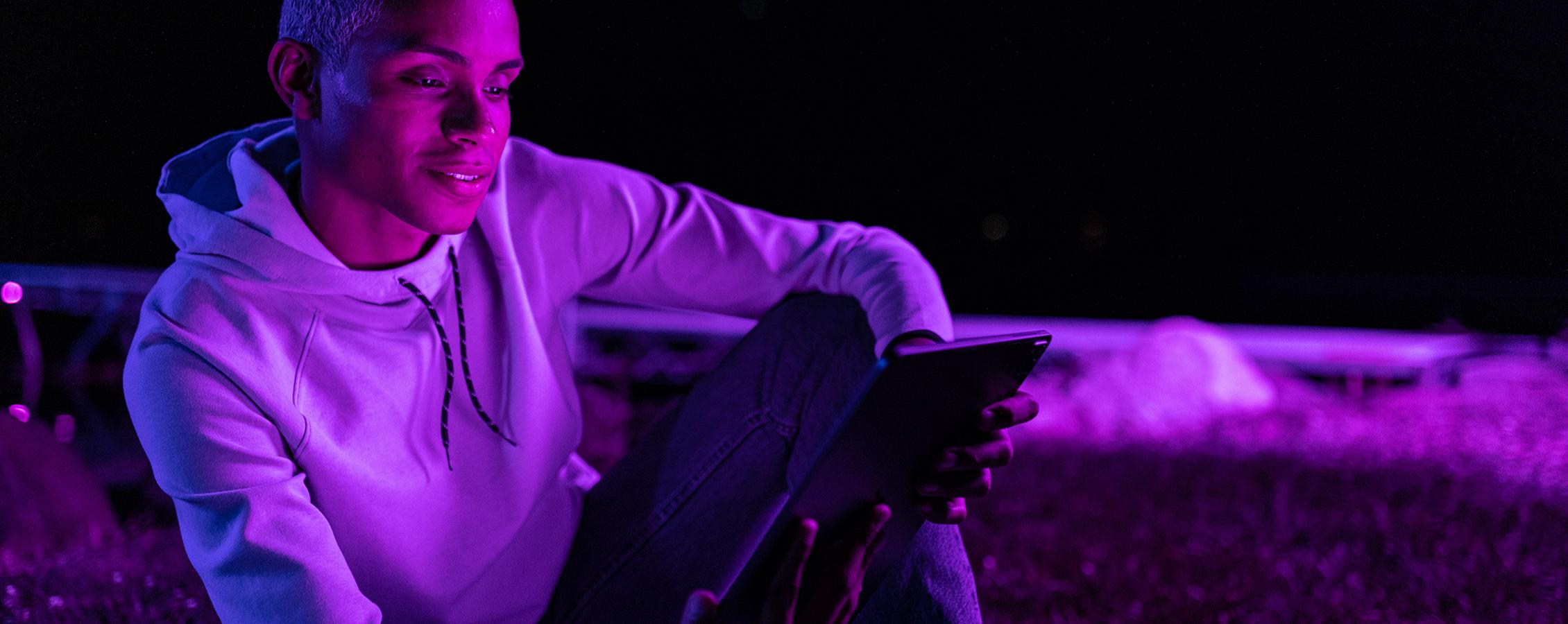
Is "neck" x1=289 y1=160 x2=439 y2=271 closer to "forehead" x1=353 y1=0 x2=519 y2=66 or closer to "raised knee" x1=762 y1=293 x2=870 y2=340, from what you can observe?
"forehead" x1=353 y1=0 x2=519 y2=66

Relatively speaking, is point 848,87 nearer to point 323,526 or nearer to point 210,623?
point 210,623

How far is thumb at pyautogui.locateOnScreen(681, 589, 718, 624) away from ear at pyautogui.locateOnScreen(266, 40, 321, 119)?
1.88 feet

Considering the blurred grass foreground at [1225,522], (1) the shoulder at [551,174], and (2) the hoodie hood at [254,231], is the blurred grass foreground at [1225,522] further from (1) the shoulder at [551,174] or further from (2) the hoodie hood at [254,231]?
(2) the hoodie hood at [254,231]

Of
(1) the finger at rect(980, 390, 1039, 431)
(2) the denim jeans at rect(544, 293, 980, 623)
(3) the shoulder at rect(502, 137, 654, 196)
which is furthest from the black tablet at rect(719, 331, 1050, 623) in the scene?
(3) the shoulder at rect(502, 137, 654, 196)

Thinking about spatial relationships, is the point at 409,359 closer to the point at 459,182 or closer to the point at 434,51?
the point at 459,182

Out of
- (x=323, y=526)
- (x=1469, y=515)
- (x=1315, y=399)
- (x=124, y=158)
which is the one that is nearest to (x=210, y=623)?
(x=323, y=526)

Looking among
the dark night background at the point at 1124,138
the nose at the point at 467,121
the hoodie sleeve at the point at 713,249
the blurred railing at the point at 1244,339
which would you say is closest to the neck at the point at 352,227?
the nose at the point at 467,121

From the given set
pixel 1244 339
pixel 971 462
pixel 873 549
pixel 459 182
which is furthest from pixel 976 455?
pixel 1244 339

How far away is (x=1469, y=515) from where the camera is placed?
193 centimetres

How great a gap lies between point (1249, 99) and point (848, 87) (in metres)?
1.29

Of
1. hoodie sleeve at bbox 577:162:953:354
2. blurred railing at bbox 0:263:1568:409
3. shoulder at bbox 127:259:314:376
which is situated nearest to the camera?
shoulder at bbox 127:259:314:376

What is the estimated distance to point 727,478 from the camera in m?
1.09

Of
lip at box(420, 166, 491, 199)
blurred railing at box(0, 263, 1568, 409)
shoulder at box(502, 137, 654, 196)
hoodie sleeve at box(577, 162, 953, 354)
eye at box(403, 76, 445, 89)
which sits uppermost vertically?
eye at box(403, 76, 445, 89)

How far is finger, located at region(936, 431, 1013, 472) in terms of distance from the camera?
0.89 meters
